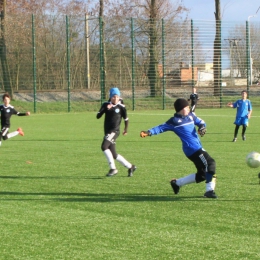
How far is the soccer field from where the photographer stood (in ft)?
20.3

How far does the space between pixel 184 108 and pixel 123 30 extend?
1327 inches

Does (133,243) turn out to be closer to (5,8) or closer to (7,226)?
(7,226)

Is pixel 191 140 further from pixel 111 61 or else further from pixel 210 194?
pixel 111 61

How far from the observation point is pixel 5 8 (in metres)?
40.8

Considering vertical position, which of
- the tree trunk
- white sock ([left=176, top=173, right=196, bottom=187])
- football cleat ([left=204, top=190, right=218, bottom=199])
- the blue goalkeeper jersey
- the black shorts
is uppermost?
the tree trunk

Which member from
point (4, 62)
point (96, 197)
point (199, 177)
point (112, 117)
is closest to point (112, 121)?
point (112, 117)

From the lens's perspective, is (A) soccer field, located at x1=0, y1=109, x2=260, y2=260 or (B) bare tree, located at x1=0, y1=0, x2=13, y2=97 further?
(B) bare tree, located at x1=0, y1=0, x2=13, y2=97

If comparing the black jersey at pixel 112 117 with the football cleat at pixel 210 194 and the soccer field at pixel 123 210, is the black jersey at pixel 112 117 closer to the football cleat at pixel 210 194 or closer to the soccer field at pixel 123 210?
the soccer field at pixel 123 210

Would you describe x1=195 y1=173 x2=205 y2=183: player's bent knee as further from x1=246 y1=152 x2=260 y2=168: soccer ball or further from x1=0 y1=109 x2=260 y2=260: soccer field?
x1=246 y1=152 x2=260 y2=168: soccer ball

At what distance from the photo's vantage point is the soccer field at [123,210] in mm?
6188

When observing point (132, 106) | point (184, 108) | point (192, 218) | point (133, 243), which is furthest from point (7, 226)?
point (132, 106)

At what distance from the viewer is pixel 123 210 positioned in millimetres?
8195

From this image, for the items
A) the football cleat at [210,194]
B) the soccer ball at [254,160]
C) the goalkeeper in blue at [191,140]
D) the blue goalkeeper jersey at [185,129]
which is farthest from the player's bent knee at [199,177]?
the soccer ball at [254,160]

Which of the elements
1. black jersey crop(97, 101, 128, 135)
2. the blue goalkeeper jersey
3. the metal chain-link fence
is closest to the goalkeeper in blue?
the blue goalkeeper jersey
